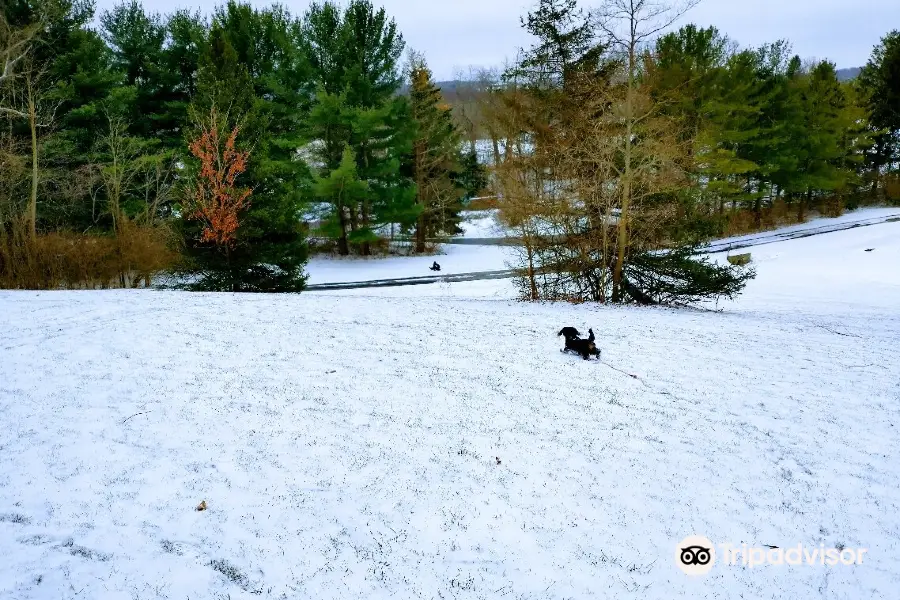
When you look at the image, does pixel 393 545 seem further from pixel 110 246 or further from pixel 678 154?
pixel 110 246

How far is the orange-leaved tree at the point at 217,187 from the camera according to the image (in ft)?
51.0

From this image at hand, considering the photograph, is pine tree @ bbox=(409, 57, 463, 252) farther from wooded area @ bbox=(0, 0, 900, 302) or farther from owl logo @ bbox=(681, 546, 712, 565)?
owl logo @ bbox=(681, 546, 712, 565)

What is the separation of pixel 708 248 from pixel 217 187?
25548 millimetres

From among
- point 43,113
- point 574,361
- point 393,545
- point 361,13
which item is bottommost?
point 393,545

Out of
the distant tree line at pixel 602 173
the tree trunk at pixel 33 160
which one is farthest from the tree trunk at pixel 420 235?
the tree trunk at pixel 33 160

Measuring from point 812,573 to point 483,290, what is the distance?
1734cm

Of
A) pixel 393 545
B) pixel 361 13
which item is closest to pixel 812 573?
pixel 393 545

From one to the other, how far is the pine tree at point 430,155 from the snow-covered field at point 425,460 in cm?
2420

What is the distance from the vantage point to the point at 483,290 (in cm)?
2105

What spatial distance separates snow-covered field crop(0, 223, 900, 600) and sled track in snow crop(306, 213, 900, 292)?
8565 millimetres

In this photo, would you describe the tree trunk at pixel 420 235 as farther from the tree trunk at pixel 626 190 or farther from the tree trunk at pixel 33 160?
the tree trunk at pixel 626 190

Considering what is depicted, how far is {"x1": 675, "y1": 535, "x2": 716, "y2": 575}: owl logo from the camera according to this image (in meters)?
4.00

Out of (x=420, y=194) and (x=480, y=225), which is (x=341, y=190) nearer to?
(x=420, y=194)

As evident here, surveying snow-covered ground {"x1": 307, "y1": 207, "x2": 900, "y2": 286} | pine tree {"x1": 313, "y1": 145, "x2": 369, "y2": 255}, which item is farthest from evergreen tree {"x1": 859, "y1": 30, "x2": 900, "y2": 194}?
pine tree {"x1": 313, "y1": 145, "x2": 369, "y2": 255}
